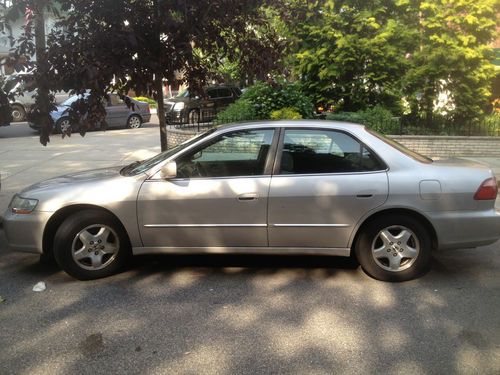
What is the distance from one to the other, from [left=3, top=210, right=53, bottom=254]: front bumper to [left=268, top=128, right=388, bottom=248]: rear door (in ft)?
6.83

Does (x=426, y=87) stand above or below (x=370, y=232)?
above

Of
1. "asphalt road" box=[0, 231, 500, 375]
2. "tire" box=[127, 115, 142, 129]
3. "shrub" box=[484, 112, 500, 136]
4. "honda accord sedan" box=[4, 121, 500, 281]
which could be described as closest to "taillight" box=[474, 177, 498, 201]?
"honda accord sedan" box=[4, 121, 500, 281]

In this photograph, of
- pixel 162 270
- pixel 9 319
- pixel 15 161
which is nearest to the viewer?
pixel 9 319

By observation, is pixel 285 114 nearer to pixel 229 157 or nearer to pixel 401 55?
pixel 401 55

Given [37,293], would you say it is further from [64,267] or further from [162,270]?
[162,270]

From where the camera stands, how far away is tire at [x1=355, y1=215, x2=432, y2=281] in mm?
4426

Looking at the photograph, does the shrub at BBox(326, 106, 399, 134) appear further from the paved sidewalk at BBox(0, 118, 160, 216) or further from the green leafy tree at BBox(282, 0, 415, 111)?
the paved sidewalk at BBox(0, 118, 160, 216)

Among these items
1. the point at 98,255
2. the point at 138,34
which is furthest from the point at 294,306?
the point at 138,34

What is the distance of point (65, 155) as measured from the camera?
38.9ft

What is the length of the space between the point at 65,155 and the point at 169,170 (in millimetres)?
8376

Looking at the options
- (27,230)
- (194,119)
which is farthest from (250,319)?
(194,119)

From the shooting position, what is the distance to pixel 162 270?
4.89m

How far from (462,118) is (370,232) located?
8.63 m

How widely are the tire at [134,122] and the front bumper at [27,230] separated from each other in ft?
48.5
